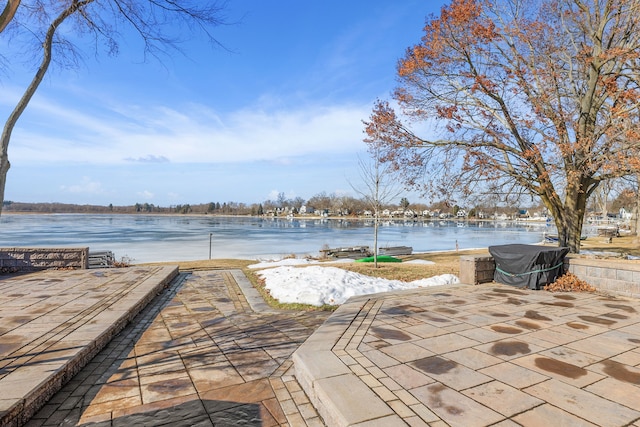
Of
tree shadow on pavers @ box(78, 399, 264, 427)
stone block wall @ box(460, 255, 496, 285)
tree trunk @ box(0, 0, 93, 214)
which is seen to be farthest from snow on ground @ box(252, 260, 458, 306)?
tree trunk @ box(0, 0, 93, 214)

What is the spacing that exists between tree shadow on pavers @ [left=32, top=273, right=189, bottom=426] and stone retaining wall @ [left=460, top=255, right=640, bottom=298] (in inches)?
253

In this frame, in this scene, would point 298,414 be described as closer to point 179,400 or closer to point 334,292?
point 179,400

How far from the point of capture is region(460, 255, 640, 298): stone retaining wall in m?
6.54

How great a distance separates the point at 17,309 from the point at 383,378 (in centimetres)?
577

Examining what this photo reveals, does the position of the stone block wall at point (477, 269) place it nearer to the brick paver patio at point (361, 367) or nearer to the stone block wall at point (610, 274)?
the stone block wall at point (610, 274)

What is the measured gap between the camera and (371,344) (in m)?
3.99

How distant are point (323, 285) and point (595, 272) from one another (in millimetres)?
5514

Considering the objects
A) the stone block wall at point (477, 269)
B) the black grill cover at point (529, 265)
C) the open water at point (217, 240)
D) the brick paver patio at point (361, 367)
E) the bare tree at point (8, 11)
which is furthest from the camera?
the open water at point (217, 240)

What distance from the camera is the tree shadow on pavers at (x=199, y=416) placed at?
2598mm

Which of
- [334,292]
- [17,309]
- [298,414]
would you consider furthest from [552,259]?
[17,309]

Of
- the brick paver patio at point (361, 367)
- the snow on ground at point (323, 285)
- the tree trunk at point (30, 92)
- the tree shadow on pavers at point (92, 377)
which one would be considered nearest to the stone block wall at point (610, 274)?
the brick paver patio at point (361, 367)

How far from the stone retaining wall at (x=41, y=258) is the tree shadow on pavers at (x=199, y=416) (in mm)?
8875

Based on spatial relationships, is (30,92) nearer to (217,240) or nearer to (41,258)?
(41,258)

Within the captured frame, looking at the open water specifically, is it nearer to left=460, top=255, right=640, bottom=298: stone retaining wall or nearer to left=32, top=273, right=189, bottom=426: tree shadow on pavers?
left=32, top=273, right=189, bottom=426: tree shadow on pavers
